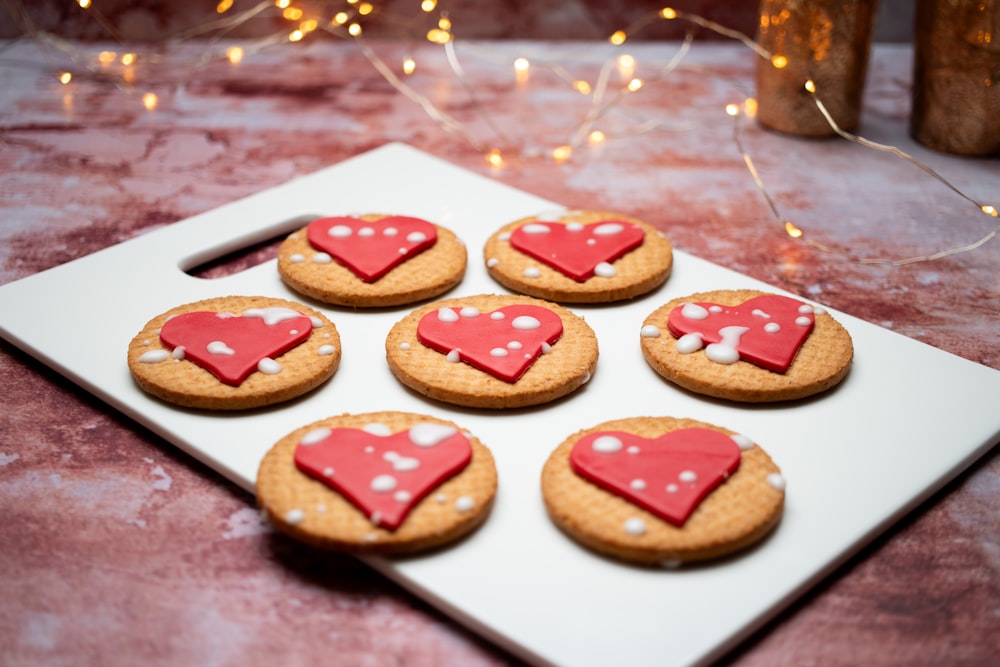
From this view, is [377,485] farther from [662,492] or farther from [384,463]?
[662,492]

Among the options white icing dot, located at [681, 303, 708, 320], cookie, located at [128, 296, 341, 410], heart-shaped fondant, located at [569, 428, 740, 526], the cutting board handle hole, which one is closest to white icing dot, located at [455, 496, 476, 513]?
heart-shaped fondant, located at [569, 428, 740, 526]

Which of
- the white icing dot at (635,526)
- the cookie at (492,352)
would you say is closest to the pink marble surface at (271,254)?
the white icing dot at (635,526)

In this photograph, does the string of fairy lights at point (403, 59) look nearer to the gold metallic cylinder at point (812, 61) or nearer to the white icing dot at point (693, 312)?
the gold metallic cylinder at point (812, 61)

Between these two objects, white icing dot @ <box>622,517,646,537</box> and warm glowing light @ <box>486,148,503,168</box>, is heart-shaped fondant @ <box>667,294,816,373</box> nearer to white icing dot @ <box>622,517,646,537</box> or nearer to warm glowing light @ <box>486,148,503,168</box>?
white icing dot @ <box>622,517,646,537</box>

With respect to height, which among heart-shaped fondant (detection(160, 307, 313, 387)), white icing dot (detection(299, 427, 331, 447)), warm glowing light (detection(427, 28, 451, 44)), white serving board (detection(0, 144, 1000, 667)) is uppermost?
warm glowing light (detection(427, 28, 451, 44))

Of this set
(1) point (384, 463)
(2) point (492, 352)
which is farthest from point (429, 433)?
(2) point (492, 352)

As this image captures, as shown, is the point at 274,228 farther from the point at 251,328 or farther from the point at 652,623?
the point at 652,623

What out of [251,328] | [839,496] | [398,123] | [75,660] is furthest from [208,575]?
[398,123]
